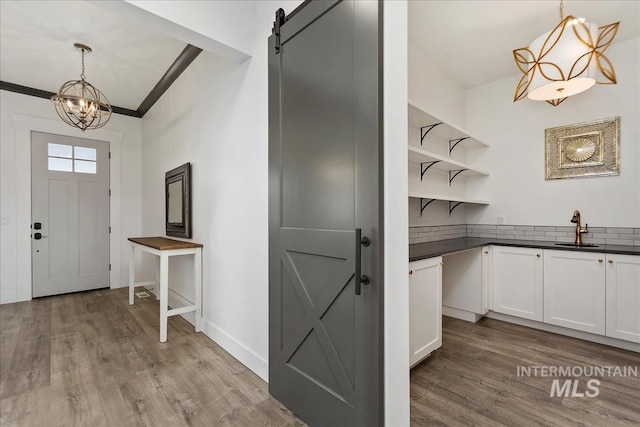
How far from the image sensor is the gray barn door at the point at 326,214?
134cm

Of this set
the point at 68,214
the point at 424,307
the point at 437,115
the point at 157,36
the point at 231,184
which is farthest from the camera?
the point at 68,214

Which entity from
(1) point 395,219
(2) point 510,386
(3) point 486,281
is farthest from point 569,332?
(1) point 395,219

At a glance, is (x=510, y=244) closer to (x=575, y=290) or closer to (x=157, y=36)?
(x=575, y=290)

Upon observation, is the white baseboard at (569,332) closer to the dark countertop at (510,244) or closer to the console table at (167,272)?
the dark countertop at (510,244)

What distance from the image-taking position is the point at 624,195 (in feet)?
9.49

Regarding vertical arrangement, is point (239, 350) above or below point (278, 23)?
below

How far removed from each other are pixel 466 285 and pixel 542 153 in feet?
5.90

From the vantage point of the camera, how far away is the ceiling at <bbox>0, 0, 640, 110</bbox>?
2504 mm

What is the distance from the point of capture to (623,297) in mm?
2514

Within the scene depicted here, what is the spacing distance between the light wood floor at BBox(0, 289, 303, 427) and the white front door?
1.14 m

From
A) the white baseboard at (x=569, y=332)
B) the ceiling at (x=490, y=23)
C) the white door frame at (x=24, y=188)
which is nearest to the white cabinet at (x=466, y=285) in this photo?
the white baseboard at (x=569, y=332)

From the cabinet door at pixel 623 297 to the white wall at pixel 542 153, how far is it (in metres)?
0.64

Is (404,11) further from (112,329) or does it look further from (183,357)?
(112,329)

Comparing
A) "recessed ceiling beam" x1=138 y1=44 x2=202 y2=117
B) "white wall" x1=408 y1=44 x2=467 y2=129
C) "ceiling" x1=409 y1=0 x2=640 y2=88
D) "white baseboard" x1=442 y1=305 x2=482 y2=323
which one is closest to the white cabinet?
"white baseboard" x1=442 y1=305 x2=482 y2=323
